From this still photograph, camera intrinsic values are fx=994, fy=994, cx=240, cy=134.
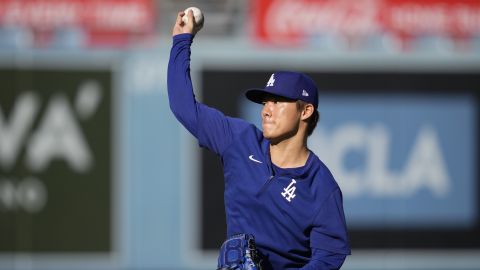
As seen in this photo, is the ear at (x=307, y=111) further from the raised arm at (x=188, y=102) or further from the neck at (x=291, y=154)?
the raised arm at (x=188, y=102)

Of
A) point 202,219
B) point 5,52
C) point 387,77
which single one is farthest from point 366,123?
point 5,52

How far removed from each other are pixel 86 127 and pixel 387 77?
2.50 meters

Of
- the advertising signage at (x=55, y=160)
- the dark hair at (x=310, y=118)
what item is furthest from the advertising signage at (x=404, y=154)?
the dark hair at (x=310, y=118)

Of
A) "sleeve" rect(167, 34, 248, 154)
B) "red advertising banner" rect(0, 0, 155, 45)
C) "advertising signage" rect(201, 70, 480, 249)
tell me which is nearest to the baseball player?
"sleeve" rect(167, 34, 248, 154)

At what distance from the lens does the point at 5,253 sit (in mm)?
7859

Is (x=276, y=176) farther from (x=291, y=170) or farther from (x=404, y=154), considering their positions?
(x=404, y=154)

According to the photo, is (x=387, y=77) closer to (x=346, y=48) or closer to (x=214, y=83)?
(x=346, y=48)

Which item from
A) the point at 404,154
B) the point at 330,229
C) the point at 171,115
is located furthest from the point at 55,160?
the point at 330,229

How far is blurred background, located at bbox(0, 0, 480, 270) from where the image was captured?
7.85m

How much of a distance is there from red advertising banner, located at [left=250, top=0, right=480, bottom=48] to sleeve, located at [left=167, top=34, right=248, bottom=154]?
12.3 feet

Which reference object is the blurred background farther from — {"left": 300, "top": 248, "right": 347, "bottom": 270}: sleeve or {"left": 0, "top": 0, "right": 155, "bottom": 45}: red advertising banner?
{"left": 300, "top": 248, "right": 347, "bottom": 270}: sleeve

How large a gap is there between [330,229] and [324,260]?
125mm

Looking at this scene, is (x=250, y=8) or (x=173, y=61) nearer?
(x=173, y=61)

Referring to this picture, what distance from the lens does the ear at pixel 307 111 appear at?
4.13 m
